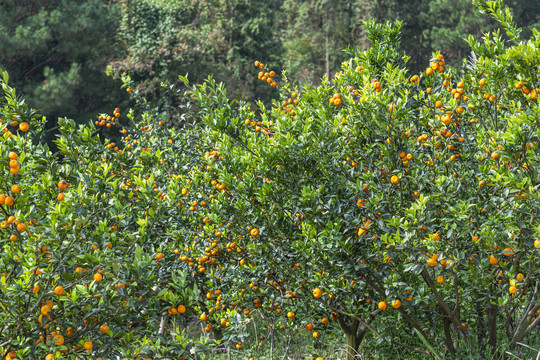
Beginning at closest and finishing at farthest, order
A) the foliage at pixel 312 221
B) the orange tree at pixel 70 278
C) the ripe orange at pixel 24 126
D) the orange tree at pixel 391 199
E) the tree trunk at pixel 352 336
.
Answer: the orange tree at pixel 70 278 → the foliage at pixel 312 221 → the ripe orange at pixel 24 126 → the orange tree at pixel 391 199 → the tree trunk at pixel 352 336

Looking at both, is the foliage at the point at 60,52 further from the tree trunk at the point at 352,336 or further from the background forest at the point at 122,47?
the tree trunk at the point at 352,336

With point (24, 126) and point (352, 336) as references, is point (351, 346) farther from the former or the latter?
point (24, 126)

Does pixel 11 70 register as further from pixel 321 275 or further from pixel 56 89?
pixel 321 275

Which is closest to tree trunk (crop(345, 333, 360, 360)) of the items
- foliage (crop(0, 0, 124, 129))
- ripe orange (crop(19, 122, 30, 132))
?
ripe orange (crop(19, 122, 30, 132))

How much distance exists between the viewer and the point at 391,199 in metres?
3.38

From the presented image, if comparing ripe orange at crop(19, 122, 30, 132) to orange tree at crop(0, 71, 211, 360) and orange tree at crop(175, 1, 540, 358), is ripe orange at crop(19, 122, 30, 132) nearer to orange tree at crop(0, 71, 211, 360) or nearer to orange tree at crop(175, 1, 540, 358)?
orange tree at crop(0, 71, 211, 360)

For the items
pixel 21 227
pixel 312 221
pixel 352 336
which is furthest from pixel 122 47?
pixel 21 227

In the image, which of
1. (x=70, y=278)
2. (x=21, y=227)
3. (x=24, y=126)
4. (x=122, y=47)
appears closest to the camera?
(x=21, y=227)

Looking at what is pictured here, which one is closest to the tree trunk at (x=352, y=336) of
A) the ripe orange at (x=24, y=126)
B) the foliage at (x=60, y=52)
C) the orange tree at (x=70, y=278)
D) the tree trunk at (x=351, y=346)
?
the tree trunk at (x=351, y=346)

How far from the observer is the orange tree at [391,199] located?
2977 millimetres

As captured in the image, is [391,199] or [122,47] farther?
[122,47]

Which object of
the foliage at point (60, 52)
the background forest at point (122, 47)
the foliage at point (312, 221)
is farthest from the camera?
the background forest at point (122, 47)

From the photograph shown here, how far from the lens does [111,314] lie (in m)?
2.60

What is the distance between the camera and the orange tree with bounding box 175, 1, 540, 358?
9.77ft
